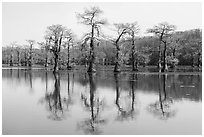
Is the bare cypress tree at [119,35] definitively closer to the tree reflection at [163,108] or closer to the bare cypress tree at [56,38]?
the bare cypress tree at [56,38]

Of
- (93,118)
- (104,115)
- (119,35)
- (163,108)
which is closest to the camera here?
(93,118)

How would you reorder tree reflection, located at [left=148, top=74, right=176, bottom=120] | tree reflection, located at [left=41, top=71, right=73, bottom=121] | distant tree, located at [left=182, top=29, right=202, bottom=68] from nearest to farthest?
tree reflection, located at [left=41, top=71, right=73, bottom=121], tree reflection, located at [left=148, top=74, right=176, bottom=120], distant tree, located at [left=182, top=29, right=202, bottom=68]

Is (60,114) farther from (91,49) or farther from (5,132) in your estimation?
(91,49)

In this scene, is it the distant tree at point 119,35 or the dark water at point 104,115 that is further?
the distant tree at point 119,35

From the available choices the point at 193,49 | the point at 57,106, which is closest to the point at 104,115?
the point at 57,106

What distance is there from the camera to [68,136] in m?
6.67

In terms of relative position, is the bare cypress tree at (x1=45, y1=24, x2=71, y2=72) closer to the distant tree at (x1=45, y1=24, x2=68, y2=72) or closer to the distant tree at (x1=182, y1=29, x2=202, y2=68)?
the distant tree at (x1=45, y1=24, x2=68, y2=72)

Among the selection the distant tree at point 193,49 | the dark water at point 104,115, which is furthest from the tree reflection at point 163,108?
the distant tree at point 193,49

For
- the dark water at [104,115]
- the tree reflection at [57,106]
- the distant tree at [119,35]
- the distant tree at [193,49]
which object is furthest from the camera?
the distant tree at [193,49]

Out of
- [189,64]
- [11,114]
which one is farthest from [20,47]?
[11,114]

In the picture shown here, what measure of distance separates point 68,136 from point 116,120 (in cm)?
213

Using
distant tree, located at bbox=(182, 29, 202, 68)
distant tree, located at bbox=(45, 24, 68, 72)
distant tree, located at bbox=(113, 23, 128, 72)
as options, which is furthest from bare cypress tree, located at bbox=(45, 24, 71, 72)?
distant tree, located at bbox=(182, 29, 202, 68)

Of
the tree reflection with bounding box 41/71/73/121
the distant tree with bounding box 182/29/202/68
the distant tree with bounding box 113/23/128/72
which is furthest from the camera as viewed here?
the distant tree with bounding box 182/29/202/68

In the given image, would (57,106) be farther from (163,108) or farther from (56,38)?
(56,38)
